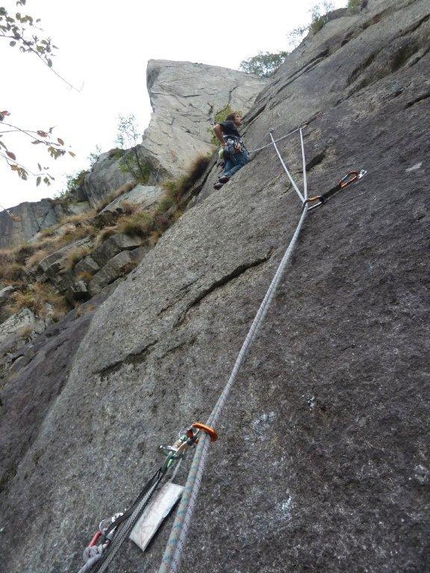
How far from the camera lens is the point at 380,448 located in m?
1.51

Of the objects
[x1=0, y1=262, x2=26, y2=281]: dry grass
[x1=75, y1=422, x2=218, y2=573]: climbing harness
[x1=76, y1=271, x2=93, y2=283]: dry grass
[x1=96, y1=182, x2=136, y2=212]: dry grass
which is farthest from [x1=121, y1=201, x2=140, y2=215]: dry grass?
[x1=75, y1=422, x2=218, y2=573]: climbing harness

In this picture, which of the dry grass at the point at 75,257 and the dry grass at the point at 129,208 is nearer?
the dry grass at the point at 75,257

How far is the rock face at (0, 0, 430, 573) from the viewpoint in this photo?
1.49 meters

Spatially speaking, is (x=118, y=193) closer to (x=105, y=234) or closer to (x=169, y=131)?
(x=169, y=131)

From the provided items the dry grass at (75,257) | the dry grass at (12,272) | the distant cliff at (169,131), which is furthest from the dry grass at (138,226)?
the dry grass at (12,272)

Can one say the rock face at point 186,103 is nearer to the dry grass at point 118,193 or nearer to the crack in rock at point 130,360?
the dry grass at point 118,193

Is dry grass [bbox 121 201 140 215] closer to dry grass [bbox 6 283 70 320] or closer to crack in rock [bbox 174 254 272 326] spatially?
dry grass [bbox 6 283 70 320]

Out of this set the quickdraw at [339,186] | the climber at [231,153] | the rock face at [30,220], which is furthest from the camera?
the rock face at [30,220]

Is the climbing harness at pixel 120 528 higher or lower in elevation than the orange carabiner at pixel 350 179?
lower

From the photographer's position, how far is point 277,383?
2.08m

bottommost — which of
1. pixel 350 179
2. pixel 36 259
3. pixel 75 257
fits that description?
pixel 350 179

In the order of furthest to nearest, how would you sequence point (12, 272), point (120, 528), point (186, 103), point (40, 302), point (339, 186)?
point (186, 103)
point (12, 272)
point (40, 302)
point (339, 186)
point (120, 528)

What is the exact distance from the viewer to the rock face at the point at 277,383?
4.89 ft

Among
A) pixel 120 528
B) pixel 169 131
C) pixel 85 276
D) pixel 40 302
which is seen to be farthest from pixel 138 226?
pixel 120 528
